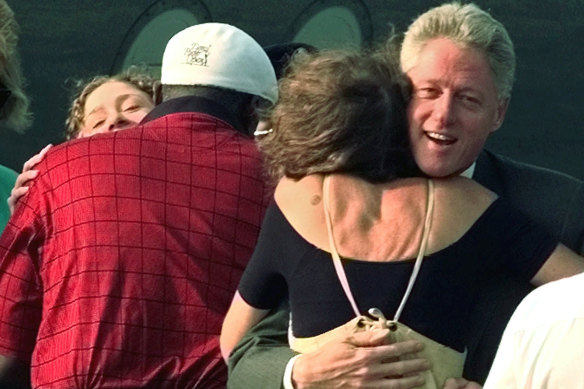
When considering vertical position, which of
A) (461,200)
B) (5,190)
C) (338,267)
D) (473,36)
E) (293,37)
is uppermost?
(473,36)

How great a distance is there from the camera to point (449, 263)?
9.60ft

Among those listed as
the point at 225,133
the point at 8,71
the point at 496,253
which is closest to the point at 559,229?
the point at 496,253

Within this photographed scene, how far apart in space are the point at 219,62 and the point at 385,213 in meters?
0.76

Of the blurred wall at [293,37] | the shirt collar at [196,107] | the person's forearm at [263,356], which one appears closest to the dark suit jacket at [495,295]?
the person's forearm at [263,356]

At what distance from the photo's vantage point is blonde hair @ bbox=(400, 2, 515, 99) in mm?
3059

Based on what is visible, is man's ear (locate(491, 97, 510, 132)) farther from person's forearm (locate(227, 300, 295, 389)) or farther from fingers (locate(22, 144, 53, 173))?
fingers (locate(22, 144, 53, 173))

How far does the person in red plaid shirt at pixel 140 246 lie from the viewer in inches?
134

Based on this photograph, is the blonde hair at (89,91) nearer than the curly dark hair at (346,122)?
No

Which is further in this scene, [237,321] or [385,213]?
[237,321]

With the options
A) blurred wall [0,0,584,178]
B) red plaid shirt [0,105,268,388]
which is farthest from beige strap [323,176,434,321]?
blurred wall [0,0,584,178]

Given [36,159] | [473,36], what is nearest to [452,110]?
[473,36]

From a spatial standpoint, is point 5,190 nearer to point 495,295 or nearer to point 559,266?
point 495,295

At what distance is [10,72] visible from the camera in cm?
429

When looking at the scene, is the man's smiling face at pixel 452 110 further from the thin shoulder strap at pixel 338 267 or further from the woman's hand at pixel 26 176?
the woman's hand at pixel 26 176
